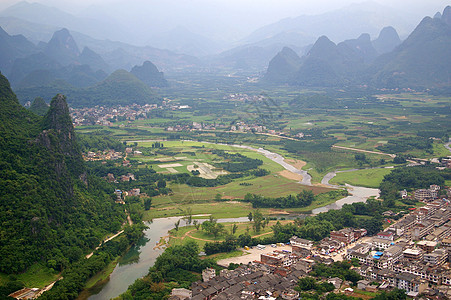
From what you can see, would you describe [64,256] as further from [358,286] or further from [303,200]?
[303,200]

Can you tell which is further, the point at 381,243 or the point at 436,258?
the point at 381,243

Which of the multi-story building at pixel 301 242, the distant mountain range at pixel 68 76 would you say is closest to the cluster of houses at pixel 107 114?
the distant mountain range at pixel 68 76

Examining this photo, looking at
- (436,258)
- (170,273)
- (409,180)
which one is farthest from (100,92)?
(436,258)

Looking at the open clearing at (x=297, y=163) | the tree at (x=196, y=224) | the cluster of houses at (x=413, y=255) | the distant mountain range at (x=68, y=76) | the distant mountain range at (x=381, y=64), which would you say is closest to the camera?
the cluster of houses at (x=413, y=255)

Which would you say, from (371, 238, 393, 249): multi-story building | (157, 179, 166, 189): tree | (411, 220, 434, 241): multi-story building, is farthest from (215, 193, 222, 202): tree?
(411, 220, 434, 241): multi-story building

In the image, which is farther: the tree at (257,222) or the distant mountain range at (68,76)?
the distant mountain range at (68,76)

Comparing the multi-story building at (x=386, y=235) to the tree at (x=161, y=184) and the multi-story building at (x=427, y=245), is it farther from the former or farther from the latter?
the tree at (x=161, y=184)

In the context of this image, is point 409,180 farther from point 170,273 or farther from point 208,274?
point 170,273
